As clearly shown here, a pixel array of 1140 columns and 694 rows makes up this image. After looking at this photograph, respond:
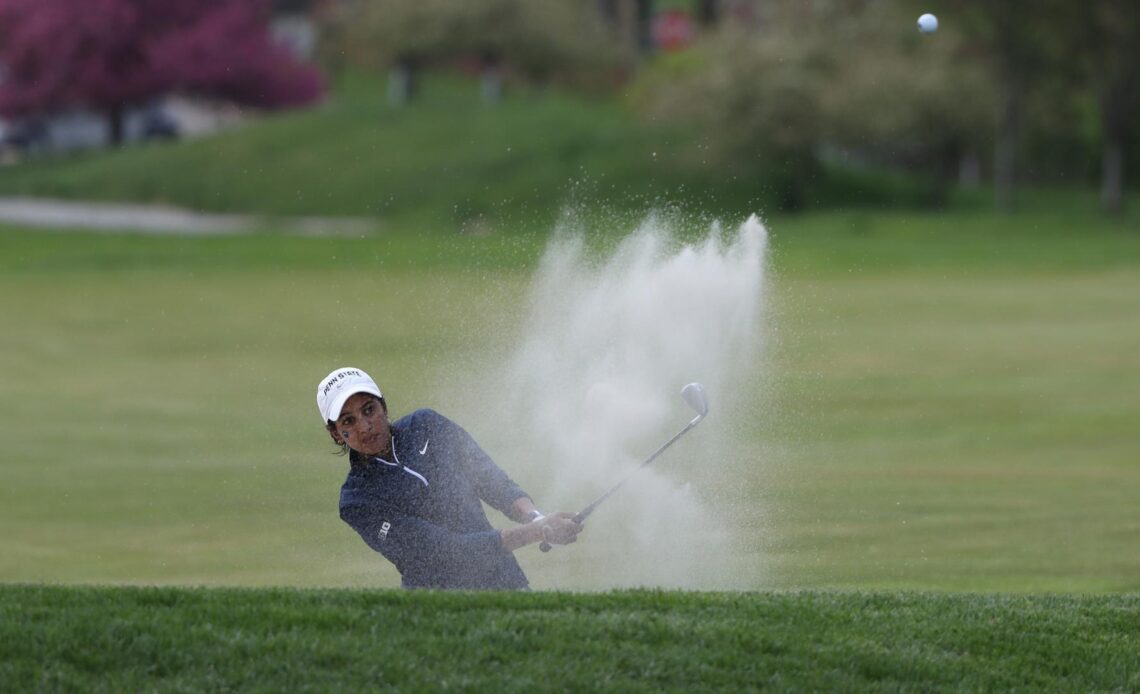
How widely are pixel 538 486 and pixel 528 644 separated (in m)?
5.02

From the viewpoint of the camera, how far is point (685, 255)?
33.9ft

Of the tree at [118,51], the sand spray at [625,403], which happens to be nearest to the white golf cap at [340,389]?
the sand spray at [625,403]

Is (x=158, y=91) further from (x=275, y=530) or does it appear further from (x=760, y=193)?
(x=275, y=530)

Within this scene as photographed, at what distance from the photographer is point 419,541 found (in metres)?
8.12

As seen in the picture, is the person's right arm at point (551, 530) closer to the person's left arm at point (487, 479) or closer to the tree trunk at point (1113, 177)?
the person's left arm at point (487, 479)

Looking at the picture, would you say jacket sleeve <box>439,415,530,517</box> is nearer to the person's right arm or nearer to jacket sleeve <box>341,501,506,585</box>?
jacket sleeve <box>341,501,506,585</box>

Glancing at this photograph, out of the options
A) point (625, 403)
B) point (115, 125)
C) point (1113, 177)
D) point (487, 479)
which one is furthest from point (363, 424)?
point (115, 125)

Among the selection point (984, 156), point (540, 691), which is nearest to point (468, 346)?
point (540, 691)

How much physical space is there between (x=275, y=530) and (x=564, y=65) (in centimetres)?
5425

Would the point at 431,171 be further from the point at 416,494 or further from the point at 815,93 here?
the point at 416,494

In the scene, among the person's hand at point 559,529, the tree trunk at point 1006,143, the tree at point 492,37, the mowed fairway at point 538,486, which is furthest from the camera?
→ the tree at point 492,37

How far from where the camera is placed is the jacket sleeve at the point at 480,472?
27.4 ft

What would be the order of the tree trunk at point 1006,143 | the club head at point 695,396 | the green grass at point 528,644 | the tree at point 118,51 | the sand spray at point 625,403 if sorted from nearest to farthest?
the green grass at point 528,644, the club head at point 695,396, the sand spray at point 625,403, the tree trunk at point 1006,143, the tree at point 118,51

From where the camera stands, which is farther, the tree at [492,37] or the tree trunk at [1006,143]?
the tree at [492,37]
